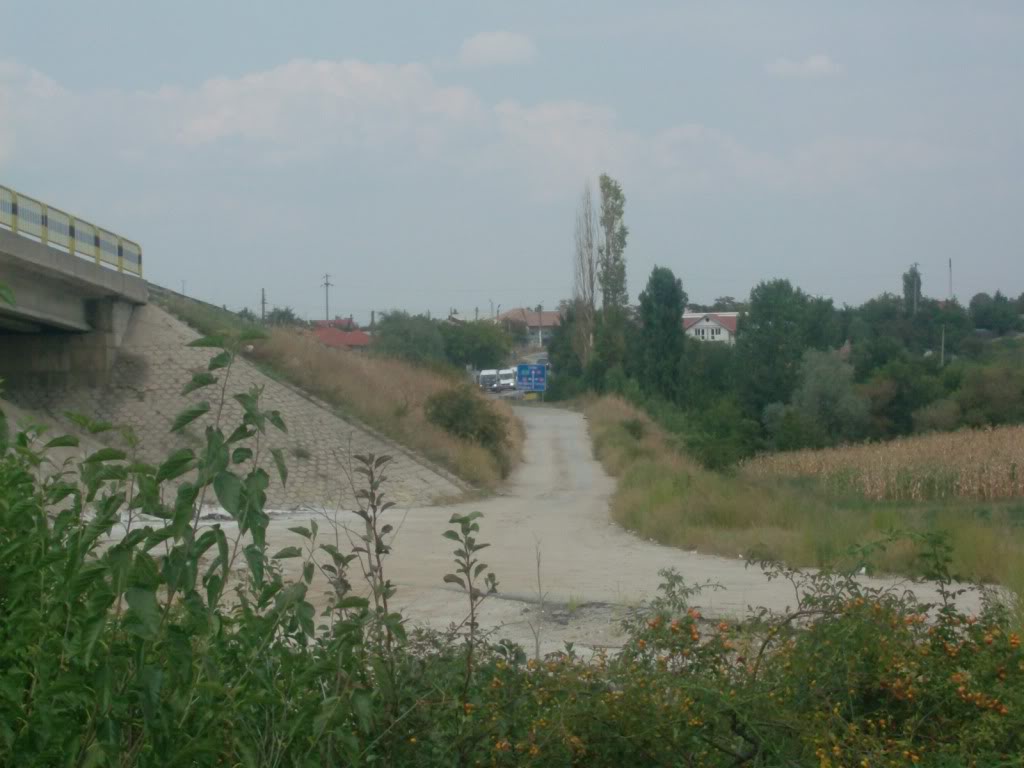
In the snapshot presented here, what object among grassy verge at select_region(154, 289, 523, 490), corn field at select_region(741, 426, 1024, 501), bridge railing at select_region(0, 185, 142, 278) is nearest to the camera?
bridge railing at select_region(0, 185, 142, 278)

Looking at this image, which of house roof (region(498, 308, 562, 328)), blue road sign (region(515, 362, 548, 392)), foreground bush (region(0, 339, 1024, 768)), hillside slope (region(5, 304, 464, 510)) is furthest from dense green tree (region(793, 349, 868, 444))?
house roof (region(498, 308, 562, 328))

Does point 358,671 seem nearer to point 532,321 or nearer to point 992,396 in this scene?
point 992,396

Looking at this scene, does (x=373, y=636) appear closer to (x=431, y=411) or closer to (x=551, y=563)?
(x=551, y=563)

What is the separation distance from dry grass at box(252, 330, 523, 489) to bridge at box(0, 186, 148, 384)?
479 cm

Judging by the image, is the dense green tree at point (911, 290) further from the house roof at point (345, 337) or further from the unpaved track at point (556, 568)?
the unpaved track at point (556, 568)

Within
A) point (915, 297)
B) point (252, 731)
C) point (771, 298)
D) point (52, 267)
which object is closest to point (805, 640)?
point (252, 731)

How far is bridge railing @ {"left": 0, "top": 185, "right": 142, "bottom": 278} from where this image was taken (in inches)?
1001

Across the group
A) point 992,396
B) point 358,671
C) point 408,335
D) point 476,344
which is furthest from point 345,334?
point 358,671

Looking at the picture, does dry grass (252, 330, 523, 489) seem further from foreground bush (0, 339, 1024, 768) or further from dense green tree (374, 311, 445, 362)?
dense green tree (374, 311, 445, 362)

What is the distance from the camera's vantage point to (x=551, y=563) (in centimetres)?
1681

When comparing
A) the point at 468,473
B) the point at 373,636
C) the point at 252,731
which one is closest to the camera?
the point at 252,731

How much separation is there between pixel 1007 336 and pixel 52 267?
9534cm

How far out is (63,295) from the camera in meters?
29.6

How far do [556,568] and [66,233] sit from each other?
17815 millimetres
